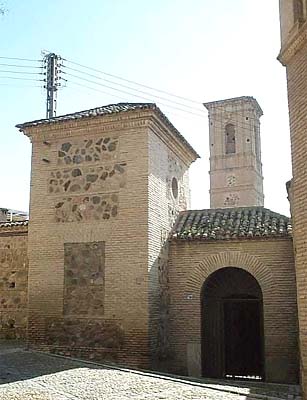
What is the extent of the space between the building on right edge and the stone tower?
71.3 ft

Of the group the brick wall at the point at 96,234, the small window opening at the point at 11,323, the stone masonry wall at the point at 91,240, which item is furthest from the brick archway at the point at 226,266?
the small window opening at the point at 11,323

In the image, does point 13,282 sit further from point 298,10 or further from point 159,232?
point 298,10

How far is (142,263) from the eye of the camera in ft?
34.6

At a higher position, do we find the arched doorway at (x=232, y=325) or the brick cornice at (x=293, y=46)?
the brick cornice at (x=293, y=46)

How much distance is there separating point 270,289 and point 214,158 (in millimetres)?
20035

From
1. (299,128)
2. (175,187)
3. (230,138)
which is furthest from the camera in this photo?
(230,138)

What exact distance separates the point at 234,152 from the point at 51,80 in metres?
12.7

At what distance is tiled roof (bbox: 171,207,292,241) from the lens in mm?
11156

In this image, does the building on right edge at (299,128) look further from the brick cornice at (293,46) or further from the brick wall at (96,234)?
the brick wall at (96,234)

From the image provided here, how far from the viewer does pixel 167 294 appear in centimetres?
1143

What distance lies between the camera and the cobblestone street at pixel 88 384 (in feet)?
22.8

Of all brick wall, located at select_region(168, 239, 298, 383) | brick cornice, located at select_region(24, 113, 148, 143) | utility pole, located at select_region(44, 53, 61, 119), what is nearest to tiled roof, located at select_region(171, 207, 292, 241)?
brick wall, located at select_region(168, 239, 298, 383)

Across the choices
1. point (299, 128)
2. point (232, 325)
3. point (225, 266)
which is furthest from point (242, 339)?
point (299, 128)

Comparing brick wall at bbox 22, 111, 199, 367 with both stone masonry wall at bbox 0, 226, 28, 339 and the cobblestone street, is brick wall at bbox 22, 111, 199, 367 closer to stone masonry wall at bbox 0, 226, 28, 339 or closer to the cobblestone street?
the cobblestone street
